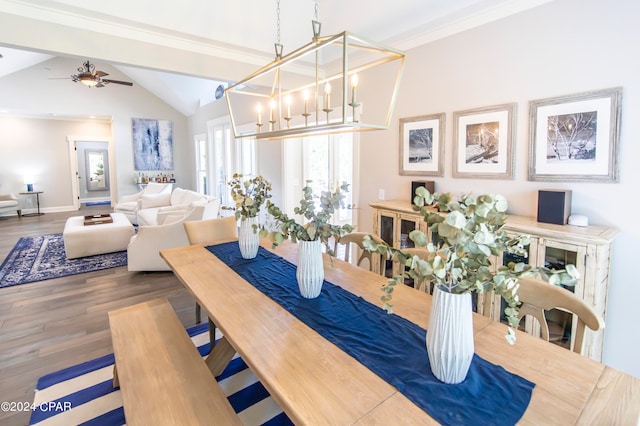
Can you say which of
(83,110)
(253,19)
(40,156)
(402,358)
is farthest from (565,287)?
(40,156)

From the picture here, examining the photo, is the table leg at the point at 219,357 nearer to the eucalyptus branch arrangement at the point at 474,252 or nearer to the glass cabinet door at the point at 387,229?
the eucalyptus branch arrangement at the point at 474,252

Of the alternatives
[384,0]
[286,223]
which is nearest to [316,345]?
[286,223]

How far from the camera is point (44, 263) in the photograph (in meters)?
4.73

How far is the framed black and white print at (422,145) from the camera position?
10.1 feet

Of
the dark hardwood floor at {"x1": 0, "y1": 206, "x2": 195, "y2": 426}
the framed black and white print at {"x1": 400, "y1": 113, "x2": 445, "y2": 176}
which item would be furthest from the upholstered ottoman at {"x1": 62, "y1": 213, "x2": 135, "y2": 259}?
the framed black and white print at {"x1": 400, "y1": 113, "x2": 445, "y2": 176}

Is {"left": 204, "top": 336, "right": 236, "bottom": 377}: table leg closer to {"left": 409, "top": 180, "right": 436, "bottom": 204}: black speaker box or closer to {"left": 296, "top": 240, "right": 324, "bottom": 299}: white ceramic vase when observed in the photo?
{"left": 296, "top": 240, "right": 324, "bottom": 299}: white ceramic vase

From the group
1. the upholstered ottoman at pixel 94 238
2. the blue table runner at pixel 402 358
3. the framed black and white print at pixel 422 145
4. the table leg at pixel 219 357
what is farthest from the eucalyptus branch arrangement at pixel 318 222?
the upholstered ottoman at pixel 94 238

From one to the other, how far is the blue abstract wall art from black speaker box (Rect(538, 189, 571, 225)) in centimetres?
1009

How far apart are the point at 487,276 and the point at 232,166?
7.02 m

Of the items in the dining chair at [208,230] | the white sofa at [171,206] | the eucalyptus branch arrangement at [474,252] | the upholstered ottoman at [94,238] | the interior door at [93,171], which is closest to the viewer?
the eucalyptus branch arrangement at [474,252]

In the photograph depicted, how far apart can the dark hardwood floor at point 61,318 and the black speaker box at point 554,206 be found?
118 inches

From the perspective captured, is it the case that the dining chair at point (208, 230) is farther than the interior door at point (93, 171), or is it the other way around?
the interior door at point (93, 171)

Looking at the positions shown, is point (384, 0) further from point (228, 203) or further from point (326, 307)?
point (228, 203)

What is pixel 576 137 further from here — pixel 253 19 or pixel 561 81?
pixel 253 19
